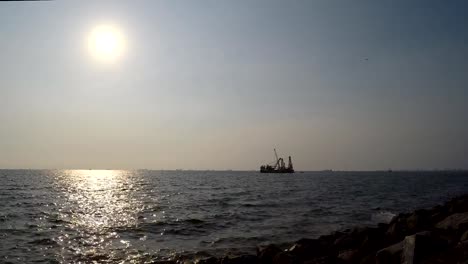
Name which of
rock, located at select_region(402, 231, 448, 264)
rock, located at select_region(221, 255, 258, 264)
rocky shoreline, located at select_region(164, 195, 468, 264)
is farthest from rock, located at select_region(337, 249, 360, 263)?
rock, located at select_region(221, 255, 258, 264)

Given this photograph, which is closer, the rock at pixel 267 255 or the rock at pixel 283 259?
the rock at pixel 283 259

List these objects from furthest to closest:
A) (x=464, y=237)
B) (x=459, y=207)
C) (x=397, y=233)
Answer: (x=459, y=207)
(x=397, y=233)
(x=464, y=237)

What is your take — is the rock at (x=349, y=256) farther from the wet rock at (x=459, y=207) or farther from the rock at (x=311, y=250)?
the wet rock at (x=459, y=207)

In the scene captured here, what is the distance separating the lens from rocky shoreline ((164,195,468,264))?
8.57 metres

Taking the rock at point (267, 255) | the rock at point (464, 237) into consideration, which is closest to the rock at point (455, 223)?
the rock at point (464, 237)

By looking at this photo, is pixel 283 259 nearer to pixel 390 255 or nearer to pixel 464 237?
pixel 390 255

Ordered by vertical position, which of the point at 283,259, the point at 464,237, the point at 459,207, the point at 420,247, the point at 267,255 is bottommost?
the point at 267,255

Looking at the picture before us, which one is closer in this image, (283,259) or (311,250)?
(283,259)

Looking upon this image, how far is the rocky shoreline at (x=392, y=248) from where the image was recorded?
8.57 metres

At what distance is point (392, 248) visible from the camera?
31.9 feet

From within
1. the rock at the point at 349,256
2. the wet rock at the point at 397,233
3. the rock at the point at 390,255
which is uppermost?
the rock at the point at 390,255

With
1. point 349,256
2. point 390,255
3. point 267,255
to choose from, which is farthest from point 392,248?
point 267,255

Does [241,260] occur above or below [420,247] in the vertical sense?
below

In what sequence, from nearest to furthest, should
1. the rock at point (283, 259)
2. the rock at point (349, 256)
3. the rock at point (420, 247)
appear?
the rock at point (420, 247)
the rock at point (349, 256)
the rock at point (283, 259)
